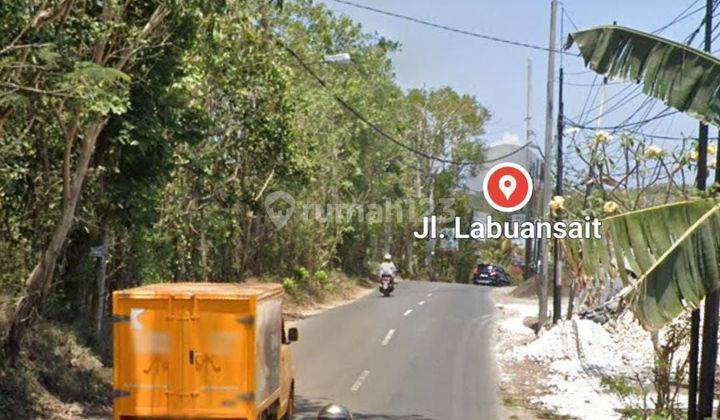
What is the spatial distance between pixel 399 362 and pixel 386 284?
1989 cm

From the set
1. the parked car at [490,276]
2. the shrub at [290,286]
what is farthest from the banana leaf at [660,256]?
the parked car at [490,276]

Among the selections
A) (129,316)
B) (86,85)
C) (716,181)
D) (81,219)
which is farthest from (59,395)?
(716,181)

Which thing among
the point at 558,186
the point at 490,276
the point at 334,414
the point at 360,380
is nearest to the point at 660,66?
the point at 334,414

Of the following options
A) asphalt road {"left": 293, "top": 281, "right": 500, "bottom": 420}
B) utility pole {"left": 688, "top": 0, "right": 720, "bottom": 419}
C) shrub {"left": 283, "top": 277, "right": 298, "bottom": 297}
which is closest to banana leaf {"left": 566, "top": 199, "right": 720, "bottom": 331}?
utility pole {"left": 688, "top": 0, "right": 720, "bottom": 419}

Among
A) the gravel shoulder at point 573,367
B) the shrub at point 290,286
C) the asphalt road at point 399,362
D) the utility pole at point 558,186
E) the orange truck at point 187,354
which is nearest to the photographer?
the orange truck at point 187,354

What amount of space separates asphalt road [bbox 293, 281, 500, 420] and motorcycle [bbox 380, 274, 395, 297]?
4.32m

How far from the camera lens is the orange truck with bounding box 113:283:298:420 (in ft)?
38.3

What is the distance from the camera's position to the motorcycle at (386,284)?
43.3 meters

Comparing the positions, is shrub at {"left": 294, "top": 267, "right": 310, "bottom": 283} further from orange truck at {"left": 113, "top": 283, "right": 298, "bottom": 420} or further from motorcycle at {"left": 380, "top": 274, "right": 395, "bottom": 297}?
orange truck at {"left": 113, "top": 283, "right": 298, "bottom": 420}

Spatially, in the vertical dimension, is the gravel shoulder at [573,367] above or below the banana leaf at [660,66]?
below

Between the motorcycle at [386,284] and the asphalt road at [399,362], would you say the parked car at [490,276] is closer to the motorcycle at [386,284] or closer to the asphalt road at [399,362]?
the motorcycle at [386,284]

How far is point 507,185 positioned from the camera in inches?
1841

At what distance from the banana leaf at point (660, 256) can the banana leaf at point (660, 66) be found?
1.21 metres

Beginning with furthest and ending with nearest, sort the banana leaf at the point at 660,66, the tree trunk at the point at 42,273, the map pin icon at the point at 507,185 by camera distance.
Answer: the map pin icon at the point at 507,185 < the tree trunk at the point at 42,273 < the banana leaf at the point at 660,66
